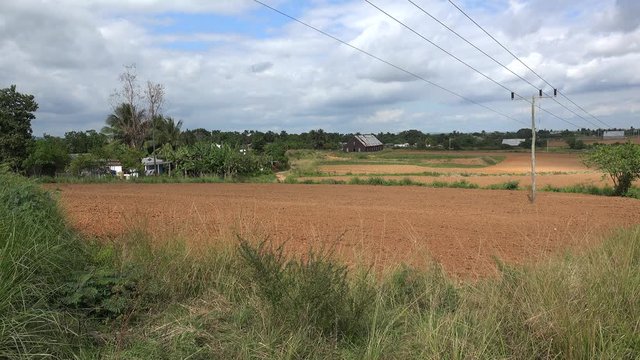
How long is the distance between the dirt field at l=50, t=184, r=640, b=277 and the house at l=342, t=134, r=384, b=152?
120 m

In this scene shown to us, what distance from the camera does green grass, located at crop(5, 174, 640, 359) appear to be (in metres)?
3.92

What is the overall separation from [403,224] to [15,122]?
54.1 m

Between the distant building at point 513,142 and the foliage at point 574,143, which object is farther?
the distant building at point 513,142

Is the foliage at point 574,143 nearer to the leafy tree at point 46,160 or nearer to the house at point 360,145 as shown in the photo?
the house at point 360,145

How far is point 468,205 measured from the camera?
30250 millimetres

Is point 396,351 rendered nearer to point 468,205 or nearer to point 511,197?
point 468,205

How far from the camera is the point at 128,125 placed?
263 ft

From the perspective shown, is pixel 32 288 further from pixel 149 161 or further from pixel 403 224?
pixel 149 161

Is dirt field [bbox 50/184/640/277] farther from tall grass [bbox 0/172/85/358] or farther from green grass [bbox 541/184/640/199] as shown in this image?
green grass [bbox 541/184/640/199]

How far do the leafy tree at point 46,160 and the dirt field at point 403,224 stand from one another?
37.2 m

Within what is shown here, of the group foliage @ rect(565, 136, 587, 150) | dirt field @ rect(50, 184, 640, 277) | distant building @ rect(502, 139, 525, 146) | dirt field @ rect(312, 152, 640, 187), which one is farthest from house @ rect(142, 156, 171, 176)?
distant building @ rect(502, 139, 525, 146)

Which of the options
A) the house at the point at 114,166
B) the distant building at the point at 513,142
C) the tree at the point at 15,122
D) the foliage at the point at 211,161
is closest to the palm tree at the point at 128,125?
the house at the point at 114,166

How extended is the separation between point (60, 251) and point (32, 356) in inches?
88.6

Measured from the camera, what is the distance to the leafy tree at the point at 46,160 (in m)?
56.8
